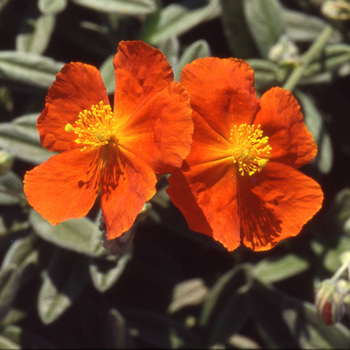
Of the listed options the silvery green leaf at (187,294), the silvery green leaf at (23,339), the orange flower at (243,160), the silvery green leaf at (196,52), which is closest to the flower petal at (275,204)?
the orange flower at (243,160)

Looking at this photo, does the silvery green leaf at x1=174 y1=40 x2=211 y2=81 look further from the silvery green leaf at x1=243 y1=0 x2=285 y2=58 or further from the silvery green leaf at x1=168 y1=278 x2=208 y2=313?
the silvery green leaf at x1=168 y1=278 x2=208 y2=313

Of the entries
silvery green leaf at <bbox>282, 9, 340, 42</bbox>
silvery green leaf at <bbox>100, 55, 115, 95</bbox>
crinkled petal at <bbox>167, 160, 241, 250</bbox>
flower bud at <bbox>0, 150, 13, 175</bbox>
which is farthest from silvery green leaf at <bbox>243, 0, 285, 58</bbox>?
flower bud at <bbox>0, 150, 13, 175</bbox>

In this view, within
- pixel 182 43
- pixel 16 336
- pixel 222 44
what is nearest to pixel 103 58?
pixel 182 43

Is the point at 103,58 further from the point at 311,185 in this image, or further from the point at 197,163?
the point at 311,185

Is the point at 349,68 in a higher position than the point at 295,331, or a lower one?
higher

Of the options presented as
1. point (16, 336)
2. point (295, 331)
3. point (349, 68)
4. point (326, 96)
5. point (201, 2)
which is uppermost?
point (201, 2)
